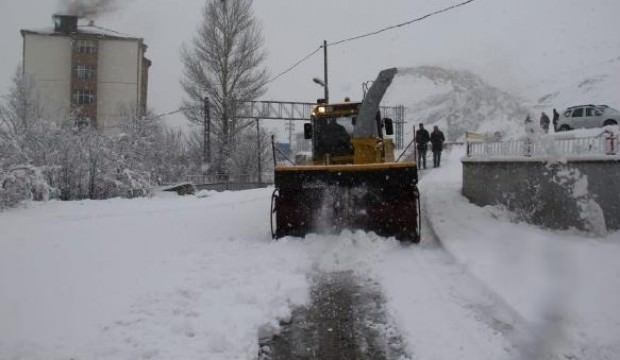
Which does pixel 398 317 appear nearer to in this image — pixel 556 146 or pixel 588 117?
pixel 556 146

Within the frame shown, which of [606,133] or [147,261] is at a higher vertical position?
[606,133]

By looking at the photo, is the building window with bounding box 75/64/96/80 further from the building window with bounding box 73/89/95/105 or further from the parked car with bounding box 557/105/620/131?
the parked car with bounding box 557/105/620/131

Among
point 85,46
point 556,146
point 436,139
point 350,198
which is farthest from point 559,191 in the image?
point 85,46

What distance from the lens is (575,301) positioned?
5.10 meters

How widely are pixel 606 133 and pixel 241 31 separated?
110 ft

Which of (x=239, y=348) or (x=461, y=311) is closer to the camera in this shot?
(x=239, y=348)

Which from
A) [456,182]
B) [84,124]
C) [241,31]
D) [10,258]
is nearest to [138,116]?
[84,124]

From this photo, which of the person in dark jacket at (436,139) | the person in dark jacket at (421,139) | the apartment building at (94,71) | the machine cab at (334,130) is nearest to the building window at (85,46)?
the apartment building at (94,71)

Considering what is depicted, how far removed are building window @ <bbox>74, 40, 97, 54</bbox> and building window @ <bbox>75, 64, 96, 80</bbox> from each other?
1.20 metres

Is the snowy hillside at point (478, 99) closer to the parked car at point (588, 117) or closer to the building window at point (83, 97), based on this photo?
the parked car at point (588, 117)

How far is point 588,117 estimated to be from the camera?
20.4 metres

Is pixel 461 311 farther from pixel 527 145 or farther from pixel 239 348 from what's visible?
pixel 527 145

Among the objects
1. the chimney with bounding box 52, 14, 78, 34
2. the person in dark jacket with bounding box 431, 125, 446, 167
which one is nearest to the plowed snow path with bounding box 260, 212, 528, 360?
the person in dark jacket with bounding box 431, 125, 446, 167

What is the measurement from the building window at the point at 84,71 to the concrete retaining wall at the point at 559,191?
34.2 m
